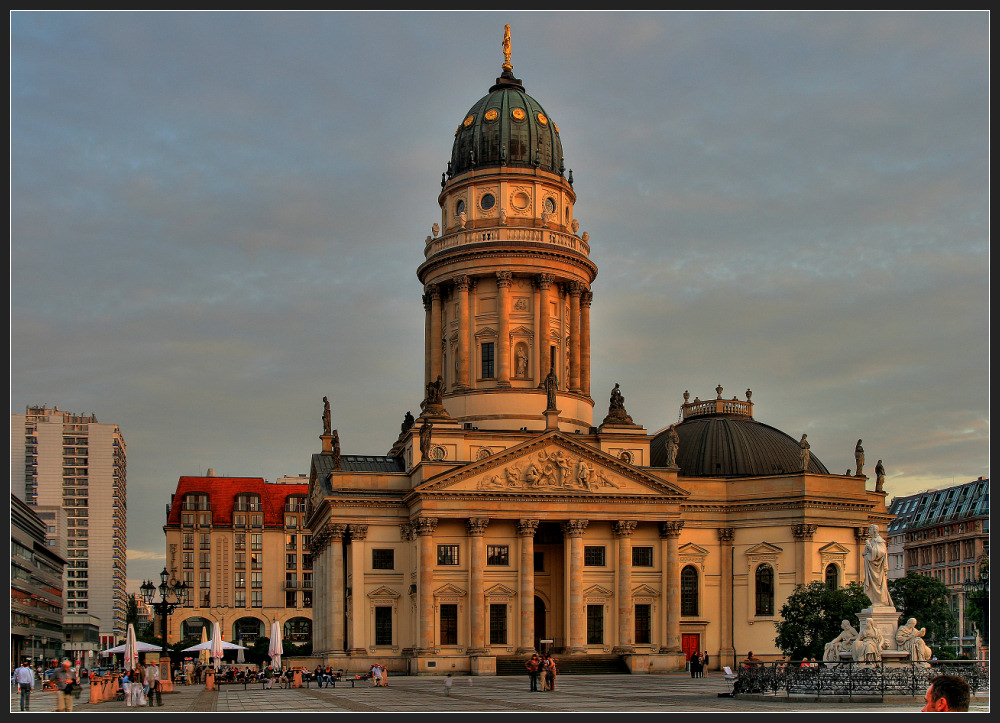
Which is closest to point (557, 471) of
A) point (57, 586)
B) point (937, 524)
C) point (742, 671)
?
point (742, 671)

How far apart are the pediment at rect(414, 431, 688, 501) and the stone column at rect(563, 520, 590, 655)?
6.91 feet

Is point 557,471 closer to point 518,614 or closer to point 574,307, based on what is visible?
point 518,614

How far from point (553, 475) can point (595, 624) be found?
9.66 m

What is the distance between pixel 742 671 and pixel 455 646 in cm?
3238

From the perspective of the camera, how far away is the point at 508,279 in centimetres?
8688

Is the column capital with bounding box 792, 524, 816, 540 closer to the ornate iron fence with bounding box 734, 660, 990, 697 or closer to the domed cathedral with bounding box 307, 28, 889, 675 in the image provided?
the domed cathedral with bounding box 307, 28, 889, 675

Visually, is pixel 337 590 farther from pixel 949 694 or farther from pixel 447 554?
pixel 949 694

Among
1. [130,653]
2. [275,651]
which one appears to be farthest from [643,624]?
[130,653]

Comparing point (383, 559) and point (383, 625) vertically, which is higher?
point (383, 559)

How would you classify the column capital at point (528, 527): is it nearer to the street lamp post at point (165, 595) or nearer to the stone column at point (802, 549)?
the stone column at point (802, 549)

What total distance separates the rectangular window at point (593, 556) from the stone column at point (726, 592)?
907 cm

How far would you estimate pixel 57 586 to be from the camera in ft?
532

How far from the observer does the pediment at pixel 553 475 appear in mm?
75812

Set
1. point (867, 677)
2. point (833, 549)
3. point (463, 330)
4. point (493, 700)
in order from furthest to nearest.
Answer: point (463, 330), point (833, 549), point (493, 700), point (867, 677)
